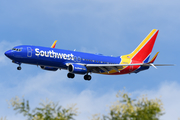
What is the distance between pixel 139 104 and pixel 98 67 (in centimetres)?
3184

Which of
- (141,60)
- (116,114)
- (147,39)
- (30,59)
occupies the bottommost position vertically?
(116,114)

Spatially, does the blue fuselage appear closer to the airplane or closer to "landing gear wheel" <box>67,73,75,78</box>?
the airplane

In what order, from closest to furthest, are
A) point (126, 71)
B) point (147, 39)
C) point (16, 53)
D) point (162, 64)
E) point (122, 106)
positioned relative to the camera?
point (122, 106) → point (16, 53) → point (162, 64) → point (126, 71) → point (147, 39)

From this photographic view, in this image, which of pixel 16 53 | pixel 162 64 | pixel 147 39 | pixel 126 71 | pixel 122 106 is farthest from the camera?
pixel 147 39

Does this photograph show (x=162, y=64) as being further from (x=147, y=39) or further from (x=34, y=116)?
(x=34, y=116)

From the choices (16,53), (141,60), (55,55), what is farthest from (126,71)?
(16,53)

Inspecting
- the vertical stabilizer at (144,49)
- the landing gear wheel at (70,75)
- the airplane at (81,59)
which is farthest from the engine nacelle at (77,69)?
the vertical stabilizer at (144,49)

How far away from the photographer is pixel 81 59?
190 ft

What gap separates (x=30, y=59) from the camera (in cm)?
5338

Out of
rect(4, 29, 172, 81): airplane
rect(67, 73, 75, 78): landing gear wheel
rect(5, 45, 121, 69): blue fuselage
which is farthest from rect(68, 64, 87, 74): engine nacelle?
rect(67, 73, 75, 78): landing gear wheel

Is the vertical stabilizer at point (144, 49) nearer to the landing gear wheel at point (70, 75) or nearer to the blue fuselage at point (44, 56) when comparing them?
the landing gear wheel at point (70, 75)

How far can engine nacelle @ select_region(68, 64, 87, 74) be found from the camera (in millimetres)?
55403

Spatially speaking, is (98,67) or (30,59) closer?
(30,59)

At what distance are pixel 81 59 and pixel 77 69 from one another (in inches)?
117
